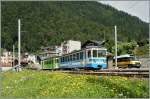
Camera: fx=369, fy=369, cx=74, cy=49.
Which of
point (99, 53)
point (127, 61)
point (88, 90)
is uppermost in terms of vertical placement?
point (99, 53)

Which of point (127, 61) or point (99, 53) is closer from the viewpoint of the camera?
point (99, 53)

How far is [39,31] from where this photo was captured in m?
24.3

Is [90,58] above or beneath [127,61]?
above

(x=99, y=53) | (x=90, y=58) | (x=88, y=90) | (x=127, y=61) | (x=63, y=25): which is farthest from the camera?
(x=127, y=61)

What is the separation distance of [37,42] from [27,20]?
3.39 m

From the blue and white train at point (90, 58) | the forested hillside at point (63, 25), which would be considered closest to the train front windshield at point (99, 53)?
the blue and white train at point (90, 58)

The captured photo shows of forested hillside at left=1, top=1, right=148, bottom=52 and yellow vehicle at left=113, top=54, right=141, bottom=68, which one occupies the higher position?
forested hillside at left=1, top=1, right=148, bottom=52

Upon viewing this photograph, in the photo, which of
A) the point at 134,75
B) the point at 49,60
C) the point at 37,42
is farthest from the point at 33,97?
the point at 49,60

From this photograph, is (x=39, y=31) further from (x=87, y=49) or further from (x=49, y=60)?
(x=49, y=60)

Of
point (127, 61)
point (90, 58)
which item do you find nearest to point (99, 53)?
point (90, 58)

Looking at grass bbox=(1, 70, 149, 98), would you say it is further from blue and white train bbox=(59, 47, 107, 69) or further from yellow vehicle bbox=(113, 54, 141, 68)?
yellow vehicle bbox=(113, 54, 141, 68)

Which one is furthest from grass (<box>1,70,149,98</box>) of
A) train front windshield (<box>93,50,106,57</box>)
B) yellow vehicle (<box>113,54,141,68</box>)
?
yellow vehicle (<box>113,54,141,68</box>)

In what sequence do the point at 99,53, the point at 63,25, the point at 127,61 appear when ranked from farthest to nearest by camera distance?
the point at 127,61 → the point at 99,53 → the point at 63,25

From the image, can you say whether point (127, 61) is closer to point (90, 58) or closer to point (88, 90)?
point (90, 58)
